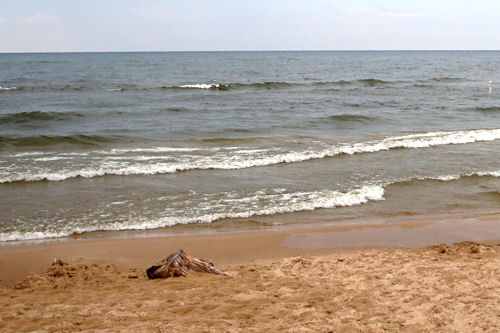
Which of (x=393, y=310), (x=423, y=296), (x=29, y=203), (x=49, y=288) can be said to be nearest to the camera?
(x=393, y=310)

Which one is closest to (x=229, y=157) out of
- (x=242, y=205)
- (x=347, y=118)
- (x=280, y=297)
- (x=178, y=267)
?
(x=242, y=205)

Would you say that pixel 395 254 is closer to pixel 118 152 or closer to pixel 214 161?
pixel 214 161

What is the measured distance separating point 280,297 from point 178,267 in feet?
5.75

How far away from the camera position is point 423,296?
5773 millimetres

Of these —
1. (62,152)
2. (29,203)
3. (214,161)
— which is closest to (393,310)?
(29,203)

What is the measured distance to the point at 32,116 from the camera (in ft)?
77.5

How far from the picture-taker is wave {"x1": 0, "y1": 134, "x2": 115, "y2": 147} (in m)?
17.9

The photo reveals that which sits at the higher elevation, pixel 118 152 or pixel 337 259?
pixel 118 152

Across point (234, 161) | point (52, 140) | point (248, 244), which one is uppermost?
point (52, 140)

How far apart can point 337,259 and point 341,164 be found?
7.29 meters

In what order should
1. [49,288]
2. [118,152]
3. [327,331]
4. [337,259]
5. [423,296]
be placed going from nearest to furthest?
[327,331] → [423,296] → [49,288] → [337,259] → [118,152]

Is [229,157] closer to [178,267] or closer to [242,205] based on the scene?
[242,205]

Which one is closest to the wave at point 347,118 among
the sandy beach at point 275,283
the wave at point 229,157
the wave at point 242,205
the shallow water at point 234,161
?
the shallow water at point 234,161

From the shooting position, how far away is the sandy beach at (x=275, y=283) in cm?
508
